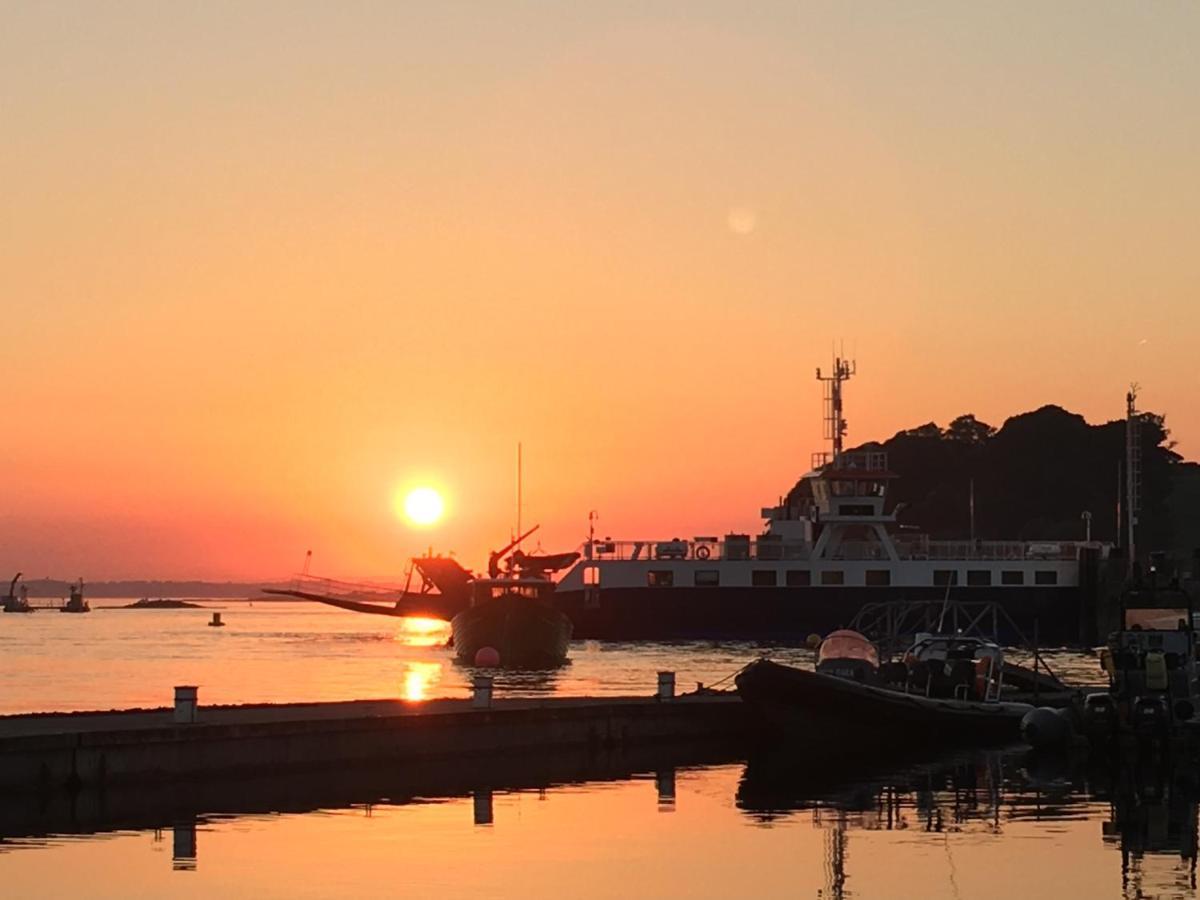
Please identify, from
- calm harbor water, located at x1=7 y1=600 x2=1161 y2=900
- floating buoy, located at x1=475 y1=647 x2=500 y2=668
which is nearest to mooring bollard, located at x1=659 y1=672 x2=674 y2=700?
calm harbor water, located at x1=7 y1=600 x2=1161 y2=900

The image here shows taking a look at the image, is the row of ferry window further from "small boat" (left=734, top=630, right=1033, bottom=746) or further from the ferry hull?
"small boat" (left=734, top=630, right=1033, bottom=746)

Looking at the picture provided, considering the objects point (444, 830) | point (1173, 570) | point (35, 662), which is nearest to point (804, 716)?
point (1173, 570)

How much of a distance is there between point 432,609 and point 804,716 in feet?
373

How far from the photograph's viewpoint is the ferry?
130250 mm

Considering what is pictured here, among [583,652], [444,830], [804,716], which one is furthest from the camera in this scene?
[583,652]

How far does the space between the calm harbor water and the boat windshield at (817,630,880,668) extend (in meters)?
4.94

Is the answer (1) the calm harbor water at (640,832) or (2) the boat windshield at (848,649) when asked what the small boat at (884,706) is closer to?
(1) the calm harbor water at (640,832)

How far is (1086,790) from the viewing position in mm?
38156

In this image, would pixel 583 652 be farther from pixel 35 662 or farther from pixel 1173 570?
pixel 1173 570

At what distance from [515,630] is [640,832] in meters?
66.8

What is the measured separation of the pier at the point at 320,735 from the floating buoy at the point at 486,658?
134 ft

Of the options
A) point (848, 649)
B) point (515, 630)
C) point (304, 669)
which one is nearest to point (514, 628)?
point (515, 630)

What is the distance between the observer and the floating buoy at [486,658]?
8769cm

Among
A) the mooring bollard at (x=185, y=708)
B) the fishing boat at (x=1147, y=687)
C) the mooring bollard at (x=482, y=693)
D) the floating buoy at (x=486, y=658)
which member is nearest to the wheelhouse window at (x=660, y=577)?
the floating buoy at (x=486, y=658)
